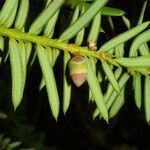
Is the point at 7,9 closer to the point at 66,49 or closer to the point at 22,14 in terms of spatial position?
the point at 22,14

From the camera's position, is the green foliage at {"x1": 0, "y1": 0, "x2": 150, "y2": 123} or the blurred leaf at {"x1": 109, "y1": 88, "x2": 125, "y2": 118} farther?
the blurred leaf at {"x1": 109, "y1": 88, "x2": 125, "y2": 118}

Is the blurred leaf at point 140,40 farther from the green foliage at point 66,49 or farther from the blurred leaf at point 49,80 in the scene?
the blurred leaf at point 49,80

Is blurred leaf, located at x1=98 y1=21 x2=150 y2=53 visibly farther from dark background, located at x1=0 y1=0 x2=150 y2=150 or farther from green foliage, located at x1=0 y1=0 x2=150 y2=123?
dark background, located at x1=0 y1=0 x2=150 y2=150

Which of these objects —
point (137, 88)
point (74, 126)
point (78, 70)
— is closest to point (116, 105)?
point (137, 88)

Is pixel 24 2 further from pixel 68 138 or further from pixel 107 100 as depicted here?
pixel 68 138

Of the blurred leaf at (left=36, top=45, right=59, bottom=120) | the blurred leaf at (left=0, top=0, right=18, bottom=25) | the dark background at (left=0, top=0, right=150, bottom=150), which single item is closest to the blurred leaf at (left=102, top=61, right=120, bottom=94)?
the blurred leaf at (left=36, top=45, right=59, bottom=120)

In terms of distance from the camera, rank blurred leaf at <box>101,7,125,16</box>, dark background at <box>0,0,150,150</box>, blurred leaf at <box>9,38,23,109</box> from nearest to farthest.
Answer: blurred leaf at <box>9,38,23,109</box>, blurred leaf at <box>101,7,125,16</box>, dark background at <box>0,0,150,150</box>

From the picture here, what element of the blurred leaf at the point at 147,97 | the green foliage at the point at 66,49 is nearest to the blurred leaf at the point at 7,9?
the green foliage at the point at 66,49

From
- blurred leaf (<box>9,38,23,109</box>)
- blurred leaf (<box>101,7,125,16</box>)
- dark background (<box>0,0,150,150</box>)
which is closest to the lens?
blurred leaf (<box>9,38,23,109</box>)
